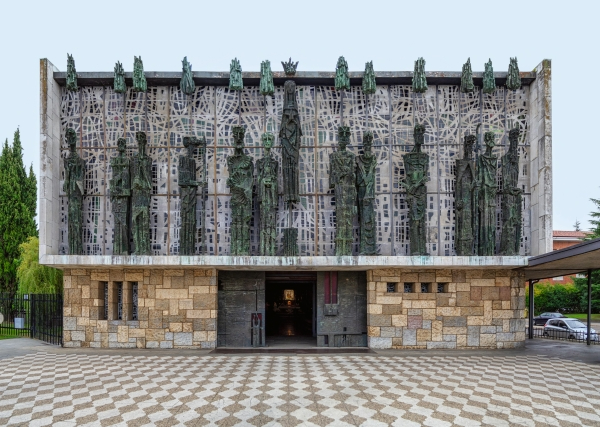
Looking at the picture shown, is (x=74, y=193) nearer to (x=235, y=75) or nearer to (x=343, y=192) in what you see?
(x=235, y=75)

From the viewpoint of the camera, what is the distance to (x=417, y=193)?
43.2 feet

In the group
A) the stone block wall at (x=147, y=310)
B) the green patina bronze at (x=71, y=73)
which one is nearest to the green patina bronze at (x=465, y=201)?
the stone block wall at (x=147, y=310)

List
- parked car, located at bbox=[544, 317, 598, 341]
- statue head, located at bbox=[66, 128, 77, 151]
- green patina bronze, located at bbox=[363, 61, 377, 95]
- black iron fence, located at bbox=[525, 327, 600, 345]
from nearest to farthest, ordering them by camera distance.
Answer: statue head, located at bbox=[66, 128, 77, 151], green patina bronze, located at bbox=[363, 61, 377, 95], black iron fence, located at bbox=[525, 327, 600, 345], parked car, located at bbox=[544, 317, 598, 341]

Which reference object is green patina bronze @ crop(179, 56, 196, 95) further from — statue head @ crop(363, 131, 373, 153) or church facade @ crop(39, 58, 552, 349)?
statue head @ crop(363, 131, 373, 153)

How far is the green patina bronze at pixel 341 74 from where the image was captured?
13539 millimetres

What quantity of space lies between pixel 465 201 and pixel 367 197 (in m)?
3.16

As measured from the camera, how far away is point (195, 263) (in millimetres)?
12594

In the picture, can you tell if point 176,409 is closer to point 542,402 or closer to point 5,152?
point 542,402

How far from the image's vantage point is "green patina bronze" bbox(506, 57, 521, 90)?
13531 mm

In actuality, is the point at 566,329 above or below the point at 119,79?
below

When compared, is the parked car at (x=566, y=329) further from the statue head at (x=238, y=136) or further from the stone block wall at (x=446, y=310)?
the statue head at (x=238, y=136)

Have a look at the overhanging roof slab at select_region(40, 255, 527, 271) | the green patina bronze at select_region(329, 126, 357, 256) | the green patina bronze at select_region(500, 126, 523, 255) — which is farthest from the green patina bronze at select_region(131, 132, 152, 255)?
the green patina bronze at select_region(500, 126, 523, 255)

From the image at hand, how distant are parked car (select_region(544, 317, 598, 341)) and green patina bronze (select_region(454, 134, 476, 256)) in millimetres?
8439

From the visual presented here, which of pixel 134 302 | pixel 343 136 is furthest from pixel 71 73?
pixel 343 136
